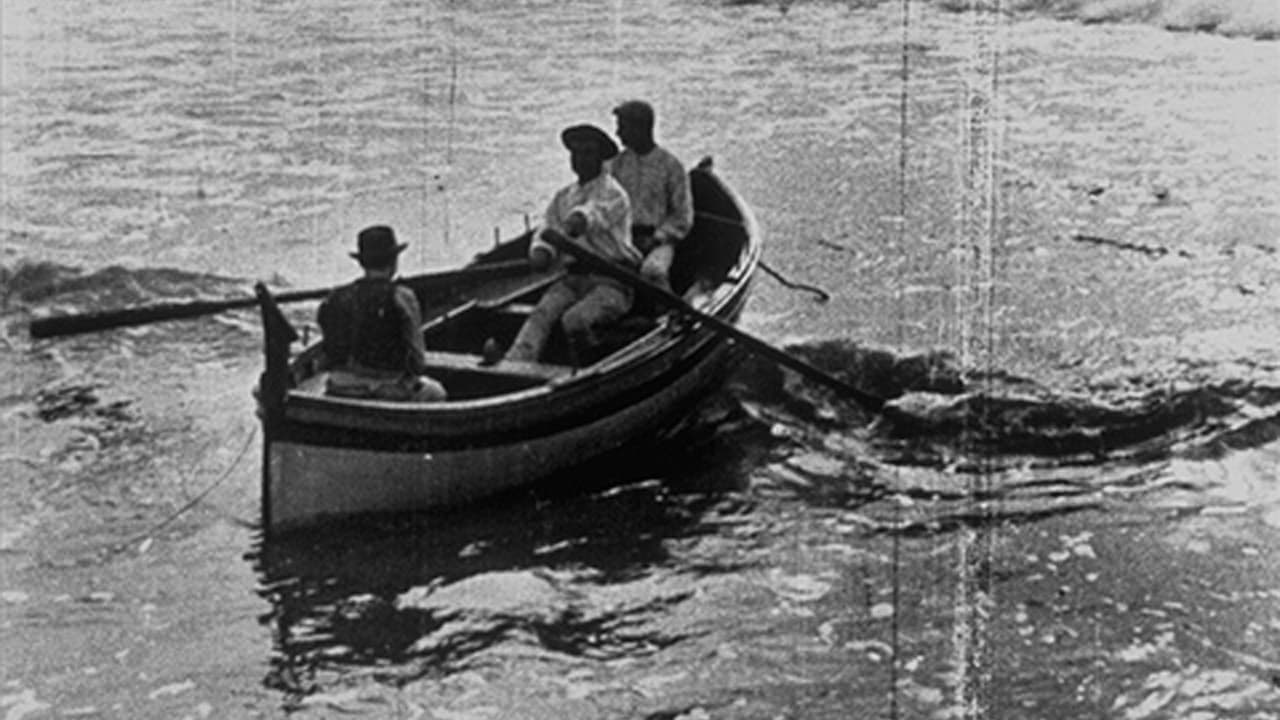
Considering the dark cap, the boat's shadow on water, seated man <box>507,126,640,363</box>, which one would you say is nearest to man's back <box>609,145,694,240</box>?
the dark cap

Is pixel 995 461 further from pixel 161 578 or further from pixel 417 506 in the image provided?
pixel 161 578

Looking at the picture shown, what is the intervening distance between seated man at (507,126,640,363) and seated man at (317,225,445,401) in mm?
1341

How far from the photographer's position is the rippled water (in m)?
9.59

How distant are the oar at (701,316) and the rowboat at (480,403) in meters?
0.14

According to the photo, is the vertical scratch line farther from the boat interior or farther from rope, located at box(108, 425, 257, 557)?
rope, located at box(108, 425, 257, 557)

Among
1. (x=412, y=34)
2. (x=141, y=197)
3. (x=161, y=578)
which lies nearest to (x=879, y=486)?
(x=161, y=578)

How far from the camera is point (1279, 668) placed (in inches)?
372

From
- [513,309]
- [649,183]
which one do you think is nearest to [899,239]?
[649,183]

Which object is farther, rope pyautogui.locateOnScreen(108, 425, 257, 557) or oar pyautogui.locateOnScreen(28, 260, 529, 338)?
rope pyautogui.locateOnScreen(108, 425, 257, 557)

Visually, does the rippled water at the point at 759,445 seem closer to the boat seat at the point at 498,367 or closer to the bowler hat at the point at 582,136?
the boat seat at the point at 498,367

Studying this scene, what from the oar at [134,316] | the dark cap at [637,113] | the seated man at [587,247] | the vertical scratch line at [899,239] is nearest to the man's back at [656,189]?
the dark cap at [637,113]

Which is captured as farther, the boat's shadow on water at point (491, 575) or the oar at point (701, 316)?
the oar at point (701, 316)

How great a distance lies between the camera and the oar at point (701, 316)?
453 inches

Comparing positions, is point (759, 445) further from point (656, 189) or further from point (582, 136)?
point (582, 136)
